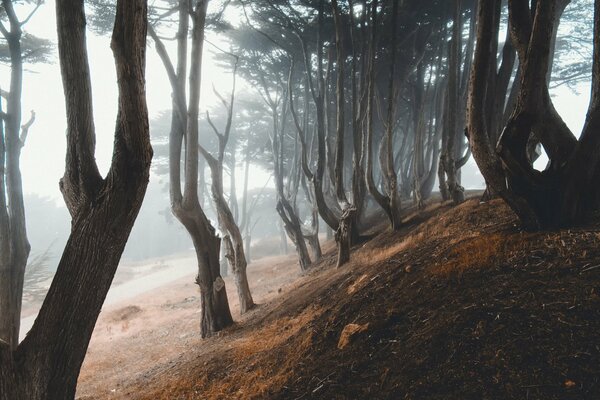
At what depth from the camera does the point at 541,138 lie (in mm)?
3100

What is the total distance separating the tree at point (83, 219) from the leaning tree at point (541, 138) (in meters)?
2.73

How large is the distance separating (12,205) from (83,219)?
487 cm

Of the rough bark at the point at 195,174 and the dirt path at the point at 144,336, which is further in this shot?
the rough bark at the point at 195,174

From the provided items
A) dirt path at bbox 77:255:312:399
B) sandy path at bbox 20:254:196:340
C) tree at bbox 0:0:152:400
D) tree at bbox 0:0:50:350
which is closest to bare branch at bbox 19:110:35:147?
tree at bbox 0:0:50:350

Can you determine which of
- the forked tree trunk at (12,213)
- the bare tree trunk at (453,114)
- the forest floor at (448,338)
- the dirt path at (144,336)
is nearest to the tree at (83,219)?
the forest floor at (448,338)

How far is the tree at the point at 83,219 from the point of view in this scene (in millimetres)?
2254

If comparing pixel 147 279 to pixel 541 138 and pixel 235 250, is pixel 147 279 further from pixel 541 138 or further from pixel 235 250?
pixel 541 138

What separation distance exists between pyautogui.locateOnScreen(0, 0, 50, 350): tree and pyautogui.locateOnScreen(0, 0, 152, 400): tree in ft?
13.5

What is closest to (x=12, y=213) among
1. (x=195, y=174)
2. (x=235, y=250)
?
(x=195, y=174)

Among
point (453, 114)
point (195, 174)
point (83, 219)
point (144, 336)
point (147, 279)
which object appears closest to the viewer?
point (83, 219)

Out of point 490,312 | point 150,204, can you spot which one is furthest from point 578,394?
point 150,204

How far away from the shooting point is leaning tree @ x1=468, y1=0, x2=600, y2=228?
8.20 ft

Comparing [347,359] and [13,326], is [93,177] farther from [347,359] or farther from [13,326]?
[13,326]

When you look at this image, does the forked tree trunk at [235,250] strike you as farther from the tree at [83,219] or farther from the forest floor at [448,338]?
the tree at [83,219]
